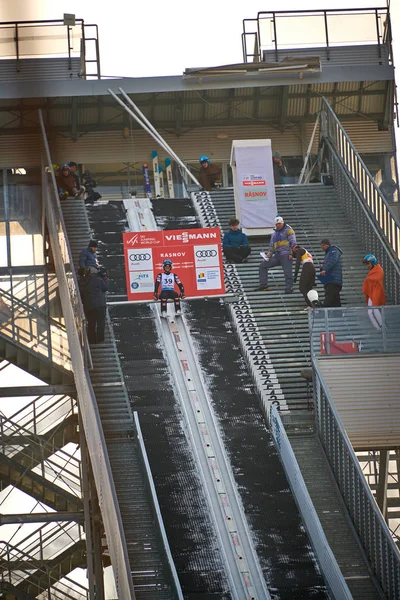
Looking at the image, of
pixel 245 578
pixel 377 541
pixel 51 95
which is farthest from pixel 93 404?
pixel 51 95

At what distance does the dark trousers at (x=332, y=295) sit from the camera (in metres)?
22.4

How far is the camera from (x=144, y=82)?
32.9 meters

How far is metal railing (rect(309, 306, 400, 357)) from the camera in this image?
19.8 metres

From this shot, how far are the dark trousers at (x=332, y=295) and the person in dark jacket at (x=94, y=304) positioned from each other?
13.7 ft

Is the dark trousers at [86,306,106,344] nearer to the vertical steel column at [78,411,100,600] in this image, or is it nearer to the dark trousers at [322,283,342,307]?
the dark trousers at [322,283,342,307]

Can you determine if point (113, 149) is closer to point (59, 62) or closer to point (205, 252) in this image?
point (59, 62)

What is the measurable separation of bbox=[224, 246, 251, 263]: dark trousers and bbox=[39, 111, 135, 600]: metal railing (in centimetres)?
360

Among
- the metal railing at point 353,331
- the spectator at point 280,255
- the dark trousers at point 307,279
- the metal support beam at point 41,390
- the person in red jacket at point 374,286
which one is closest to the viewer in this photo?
the metal railing at point 353,331

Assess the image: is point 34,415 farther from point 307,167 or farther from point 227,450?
point 227,450

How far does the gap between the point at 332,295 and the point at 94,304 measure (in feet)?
14.9

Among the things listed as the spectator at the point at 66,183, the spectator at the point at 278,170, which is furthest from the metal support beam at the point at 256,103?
the spectator at the point at 66,183

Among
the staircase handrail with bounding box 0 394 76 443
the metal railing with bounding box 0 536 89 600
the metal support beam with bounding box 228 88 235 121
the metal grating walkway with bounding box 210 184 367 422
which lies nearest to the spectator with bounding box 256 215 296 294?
the metal grating walkway with bounding box 210 184 367 422

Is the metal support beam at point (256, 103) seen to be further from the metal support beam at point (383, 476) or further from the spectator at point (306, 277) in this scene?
the spectator at point (306, 277)

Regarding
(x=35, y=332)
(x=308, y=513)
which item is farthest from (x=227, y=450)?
(x=35, y=332)
